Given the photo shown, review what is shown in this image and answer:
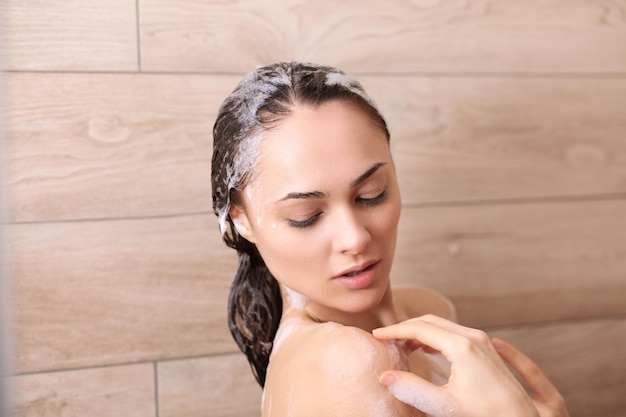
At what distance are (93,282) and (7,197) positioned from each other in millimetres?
212

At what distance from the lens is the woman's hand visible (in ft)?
2.45

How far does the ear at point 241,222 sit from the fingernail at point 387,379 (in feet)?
0.93

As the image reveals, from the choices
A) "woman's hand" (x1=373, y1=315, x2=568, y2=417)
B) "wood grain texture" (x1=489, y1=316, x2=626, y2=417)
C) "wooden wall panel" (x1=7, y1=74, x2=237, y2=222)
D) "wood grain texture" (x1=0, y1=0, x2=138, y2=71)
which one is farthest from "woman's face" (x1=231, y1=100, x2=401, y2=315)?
"wood grain texture" (x1=489, y1=316, x2=626, y2=417)

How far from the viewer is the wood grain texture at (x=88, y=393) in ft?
3.91

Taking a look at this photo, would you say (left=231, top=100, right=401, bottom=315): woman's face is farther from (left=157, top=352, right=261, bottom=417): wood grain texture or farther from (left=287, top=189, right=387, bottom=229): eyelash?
(left=157, top=352, right=261, bottom=417): wood grain texture

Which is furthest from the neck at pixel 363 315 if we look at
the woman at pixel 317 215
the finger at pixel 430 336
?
the finger at pixel 430 336

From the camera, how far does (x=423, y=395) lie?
0.75 metres

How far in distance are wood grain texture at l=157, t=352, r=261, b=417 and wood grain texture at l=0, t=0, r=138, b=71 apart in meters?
0.57

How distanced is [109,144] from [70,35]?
204 mm

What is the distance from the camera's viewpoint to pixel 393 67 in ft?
4.41

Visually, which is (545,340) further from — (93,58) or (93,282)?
(93,58)

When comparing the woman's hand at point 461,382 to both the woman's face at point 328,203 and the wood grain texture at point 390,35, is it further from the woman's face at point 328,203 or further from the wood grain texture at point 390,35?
the wood grain texture at point 390,35

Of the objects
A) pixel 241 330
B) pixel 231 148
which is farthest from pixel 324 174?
pixel 241 330

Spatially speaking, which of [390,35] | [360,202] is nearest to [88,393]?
[360,202]
